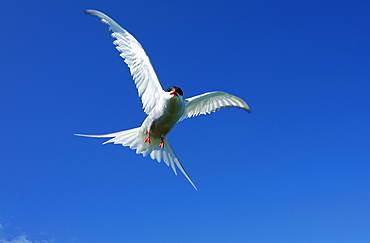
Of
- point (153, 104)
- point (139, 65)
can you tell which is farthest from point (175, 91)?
point (139, 65)

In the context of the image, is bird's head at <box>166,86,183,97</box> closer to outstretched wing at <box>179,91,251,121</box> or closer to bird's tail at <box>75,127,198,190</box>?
outstretched wing at <box>179,91,251,121</box>

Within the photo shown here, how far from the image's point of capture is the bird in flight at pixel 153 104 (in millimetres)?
8805

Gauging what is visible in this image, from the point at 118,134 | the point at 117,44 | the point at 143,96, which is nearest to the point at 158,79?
the point at 143,96

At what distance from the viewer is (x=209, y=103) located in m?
10.0

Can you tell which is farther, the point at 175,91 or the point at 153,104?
the point at 153,104

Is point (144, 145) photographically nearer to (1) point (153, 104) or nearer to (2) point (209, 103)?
(1) point (153, 104)

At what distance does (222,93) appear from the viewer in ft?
31.4

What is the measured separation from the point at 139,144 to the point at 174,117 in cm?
197

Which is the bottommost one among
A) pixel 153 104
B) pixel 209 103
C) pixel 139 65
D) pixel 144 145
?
pixel 144 145

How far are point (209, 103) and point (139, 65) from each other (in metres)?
2.55

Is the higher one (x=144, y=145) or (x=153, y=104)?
(x=153, y=104)

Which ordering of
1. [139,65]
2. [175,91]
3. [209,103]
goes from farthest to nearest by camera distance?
[209,103]
[139,65]
[175,91]

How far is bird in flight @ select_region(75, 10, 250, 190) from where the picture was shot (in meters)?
8.80

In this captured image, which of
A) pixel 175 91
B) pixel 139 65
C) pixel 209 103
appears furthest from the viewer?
pixel 209 103
